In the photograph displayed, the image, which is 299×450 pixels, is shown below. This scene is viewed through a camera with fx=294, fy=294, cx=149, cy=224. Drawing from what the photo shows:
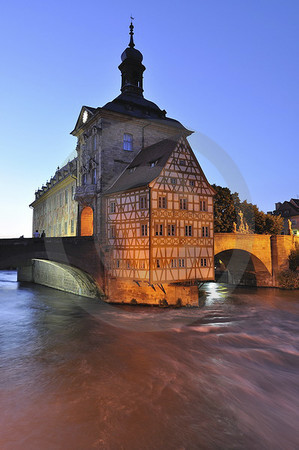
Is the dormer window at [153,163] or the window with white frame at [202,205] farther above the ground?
the dormer window at [153,163]

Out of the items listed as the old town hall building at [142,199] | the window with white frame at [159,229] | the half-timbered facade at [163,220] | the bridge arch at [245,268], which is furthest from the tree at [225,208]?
the window with white frame at [159,229]

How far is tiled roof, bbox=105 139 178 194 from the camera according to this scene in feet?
75.7

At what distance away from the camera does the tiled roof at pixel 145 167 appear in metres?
23.1

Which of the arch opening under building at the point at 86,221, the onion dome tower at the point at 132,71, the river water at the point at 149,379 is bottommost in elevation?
the river water at the point at 149,379

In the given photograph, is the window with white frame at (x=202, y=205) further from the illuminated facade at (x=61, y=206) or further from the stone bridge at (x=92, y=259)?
the illuminated facade at (x=61, y=206)

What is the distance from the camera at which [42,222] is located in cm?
4959

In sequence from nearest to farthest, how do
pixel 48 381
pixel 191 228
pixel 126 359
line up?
pixel 48 381 < pixel 126 359 < pixel 191 228

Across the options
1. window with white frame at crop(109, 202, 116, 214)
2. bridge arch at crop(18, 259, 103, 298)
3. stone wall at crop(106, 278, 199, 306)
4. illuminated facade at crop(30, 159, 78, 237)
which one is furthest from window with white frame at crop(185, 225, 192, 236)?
illuminated facade at crop(30, 159, 78, 237)

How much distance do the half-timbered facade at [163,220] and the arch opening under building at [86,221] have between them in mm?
4444

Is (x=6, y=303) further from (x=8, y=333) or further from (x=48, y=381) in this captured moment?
(x=48, y=381)

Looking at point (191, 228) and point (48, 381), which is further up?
point (191, 228)

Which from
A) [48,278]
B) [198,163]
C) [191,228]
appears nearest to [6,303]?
[48,278]

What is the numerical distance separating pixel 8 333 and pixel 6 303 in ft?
33.3

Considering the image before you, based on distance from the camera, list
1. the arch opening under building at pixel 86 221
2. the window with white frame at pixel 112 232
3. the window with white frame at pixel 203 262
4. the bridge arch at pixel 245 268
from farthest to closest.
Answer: the bridge arch at pixel 245 268 < the arch opening under building at pixel 86 221 < the window with white frame at pixel 112 232 < the window with white frame at pixel 203 262
